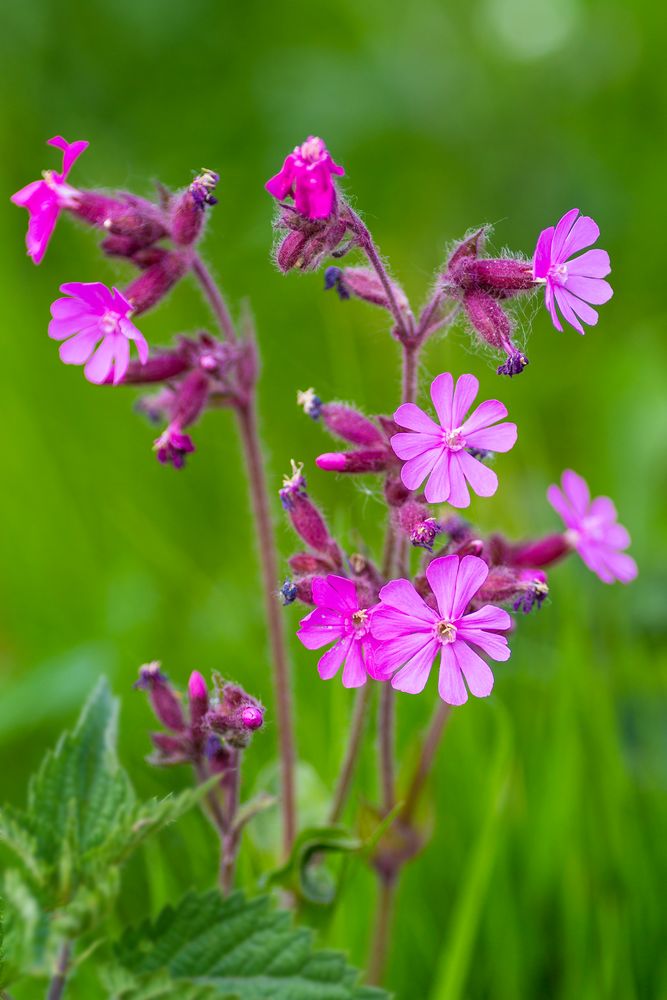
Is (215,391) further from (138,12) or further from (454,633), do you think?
(138,12)

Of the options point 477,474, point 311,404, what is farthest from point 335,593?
point 311,404

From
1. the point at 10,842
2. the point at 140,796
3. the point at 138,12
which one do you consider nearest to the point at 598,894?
the point at 140,796

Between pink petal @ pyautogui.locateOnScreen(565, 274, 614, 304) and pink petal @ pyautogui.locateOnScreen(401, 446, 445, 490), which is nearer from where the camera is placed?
pink petal @ pyautogui.locateOnScreen(401, 446, 445, 490)

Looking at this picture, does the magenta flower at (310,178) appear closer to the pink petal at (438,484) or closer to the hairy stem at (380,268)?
the hairy stem at (380,268)

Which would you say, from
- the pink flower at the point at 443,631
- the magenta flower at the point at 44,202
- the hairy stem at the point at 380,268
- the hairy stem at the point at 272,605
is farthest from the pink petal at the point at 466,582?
the magenta flower at the point at 44,202

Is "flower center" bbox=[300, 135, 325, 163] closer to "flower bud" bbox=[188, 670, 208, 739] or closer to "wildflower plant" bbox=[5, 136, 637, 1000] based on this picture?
"wildflower plant" bbox=[5, 136, 637, 1000]

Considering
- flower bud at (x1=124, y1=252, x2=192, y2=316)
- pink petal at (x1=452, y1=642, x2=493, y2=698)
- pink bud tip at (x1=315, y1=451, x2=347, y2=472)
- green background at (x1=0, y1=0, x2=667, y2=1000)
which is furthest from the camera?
green background at (x1=0, y1=0, x2=667, y2=1000)

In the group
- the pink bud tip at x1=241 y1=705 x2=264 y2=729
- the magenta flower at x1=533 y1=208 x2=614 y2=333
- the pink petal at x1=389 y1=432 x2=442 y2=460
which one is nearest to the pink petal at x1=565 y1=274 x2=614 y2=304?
the magenta flower at x1=533 y1=208 x2=614 y2=333

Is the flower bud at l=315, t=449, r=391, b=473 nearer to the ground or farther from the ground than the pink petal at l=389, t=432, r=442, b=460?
farther from the ground
